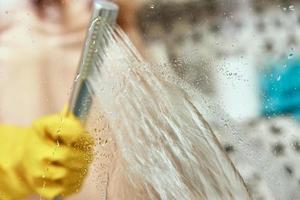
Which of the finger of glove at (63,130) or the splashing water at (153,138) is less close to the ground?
the splashing water at (153,138)

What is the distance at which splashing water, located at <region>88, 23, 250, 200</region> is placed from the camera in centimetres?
83

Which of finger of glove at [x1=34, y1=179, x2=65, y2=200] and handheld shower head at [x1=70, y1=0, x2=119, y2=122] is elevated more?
handheld shower head at [x1=70, y1=0, x2=119, y2=122]

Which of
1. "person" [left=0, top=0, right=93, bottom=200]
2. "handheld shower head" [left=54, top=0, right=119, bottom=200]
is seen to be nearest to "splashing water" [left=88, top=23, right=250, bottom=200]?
"handheld shower head" [left=54, top=0, right=119, bottom=200]

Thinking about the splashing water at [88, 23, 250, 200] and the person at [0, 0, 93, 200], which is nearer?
the splashing water at [88, 23, 250, 200]

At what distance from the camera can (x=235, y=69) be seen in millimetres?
923

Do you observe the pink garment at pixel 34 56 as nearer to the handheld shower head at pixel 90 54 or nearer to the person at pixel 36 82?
the person at pixel 36 82

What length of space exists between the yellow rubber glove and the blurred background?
1.4 inches

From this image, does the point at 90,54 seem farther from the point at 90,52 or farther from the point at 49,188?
the point at 49,188

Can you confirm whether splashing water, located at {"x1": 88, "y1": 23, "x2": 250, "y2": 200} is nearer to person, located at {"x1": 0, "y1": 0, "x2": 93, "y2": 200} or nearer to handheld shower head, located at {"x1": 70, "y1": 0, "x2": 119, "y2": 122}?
handheld shower head, located at {"x1": 70, "y1": 0, "x2": 119, "y2": 122}

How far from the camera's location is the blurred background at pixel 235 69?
0.91 meters

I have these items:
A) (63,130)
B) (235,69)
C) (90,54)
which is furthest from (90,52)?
(235,69)

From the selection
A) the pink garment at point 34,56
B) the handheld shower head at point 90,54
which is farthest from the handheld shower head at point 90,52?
the pink garment at point 34,56

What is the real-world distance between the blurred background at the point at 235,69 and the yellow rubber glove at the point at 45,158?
0.12 ft

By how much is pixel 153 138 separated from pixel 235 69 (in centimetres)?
18
